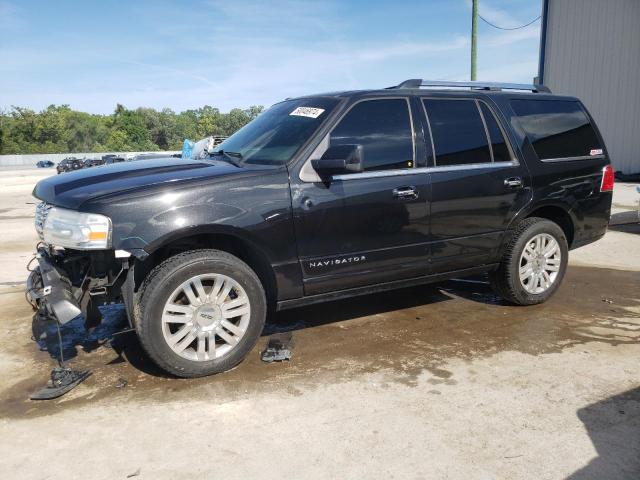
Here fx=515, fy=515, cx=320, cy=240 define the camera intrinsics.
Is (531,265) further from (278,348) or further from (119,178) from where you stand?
(119,178)

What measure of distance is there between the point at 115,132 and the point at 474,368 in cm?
10125

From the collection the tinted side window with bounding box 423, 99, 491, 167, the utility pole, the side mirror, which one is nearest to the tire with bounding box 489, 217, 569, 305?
the tinted side window with bounding box 423, 99, 491, 167

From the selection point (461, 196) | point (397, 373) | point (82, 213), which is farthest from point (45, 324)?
point (461, 196)

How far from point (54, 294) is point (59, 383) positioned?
0.60 metres

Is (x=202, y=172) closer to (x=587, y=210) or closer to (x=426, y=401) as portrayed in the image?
(x=426, y=401)

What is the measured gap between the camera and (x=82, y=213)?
3.13 metres

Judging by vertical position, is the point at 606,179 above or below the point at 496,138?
below

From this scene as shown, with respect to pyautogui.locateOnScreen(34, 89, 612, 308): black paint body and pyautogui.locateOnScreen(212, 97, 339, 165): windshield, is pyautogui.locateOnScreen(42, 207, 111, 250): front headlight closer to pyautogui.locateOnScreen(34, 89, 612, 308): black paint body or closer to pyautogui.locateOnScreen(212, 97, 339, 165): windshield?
pyautogui.locateOnScreen(34, 89, 612, 308): black paint body

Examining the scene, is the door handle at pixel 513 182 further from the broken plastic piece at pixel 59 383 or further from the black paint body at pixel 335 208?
the broken plastic piece at pixel 59 383

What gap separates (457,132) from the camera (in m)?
4.34

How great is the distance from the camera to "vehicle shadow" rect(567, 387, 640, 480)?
2420 mm

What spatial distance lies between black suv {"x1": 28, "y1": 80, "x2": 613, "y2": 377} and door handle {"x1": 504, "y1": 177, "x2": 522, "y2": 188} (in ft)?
0.04

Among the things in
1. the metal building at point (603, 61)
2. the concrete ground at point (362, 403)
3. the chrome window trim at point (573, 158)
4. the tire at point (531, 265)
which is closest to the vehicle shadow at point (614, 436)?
the concrete ground at point (362, 403)

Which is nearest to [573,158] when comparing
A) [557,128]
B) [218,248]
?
[557,128]
